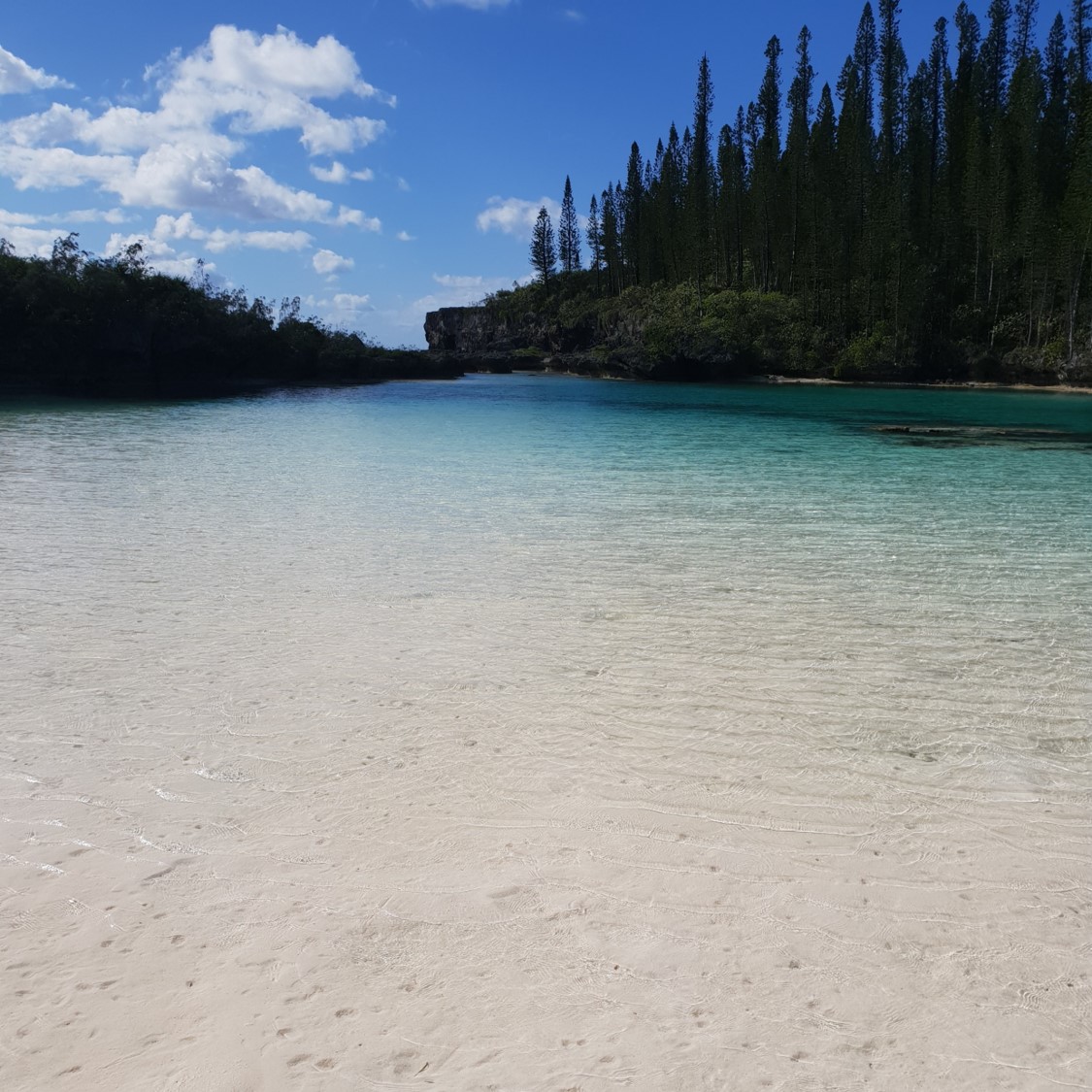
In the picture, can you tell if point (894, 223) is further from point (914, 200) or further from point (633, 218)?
point (633, 218)

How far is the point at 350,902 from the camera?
9.09 feet

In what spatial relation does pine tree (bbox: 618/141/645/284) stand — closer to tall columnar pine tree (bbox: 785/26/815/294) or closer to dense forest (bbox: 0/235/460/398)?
tall columnar pine tree (bbox: 785/26/815/294)

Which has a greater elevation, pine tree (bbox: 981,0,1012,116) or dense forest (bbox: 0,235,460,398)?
pine tree (bbox: 981,0,1012,116)

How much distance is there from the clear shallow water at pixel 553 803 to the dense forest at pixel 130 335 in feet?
114

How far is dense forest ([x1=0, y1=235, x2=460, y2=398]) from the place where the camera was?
38094 millimetres

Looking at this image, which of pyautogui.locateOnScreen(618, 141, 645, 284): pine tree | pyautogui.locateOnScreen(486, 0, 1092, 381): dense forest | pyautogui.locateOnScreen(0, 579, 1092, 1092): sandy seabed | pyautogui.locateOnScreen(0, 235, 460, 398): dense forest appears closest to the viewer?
pyautogui.locateOnScreen(0, 579, 1092, 1092): sandy seabed

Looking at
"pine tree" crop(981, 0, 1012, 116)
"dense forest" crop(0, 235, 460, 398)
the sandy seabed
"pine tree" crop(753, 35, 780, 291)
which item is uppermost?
"pine tree" crop(981, 0, 1012, 116)

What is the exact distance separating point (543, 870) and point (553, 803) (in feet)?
1.63

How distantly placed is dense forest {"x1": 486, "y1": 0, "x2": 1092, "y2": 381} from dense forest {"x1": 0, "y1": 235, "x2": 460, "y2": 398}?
26.1m

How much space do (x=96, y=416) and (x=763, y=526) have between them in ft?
75.4

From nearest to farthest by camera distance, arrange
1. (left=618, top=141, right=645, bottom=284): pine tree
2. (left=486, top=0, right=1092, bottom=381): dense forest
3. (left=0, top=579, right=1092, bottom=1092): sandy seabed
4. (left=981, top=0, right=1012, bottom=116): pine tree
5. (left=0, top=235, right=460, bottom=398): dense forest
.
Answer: (left=0, top=579, right=1092, bottom=1092): sandy seabed < (left=0, top=235, right=460, bottom=398): dense forest < (left=486, top=0, right=1092, bottom=381): dense forest < (left=981, top=0, right=1012, bottom=116): pine tree < (left=618, top=141, right=645, bottom=284): pine tree

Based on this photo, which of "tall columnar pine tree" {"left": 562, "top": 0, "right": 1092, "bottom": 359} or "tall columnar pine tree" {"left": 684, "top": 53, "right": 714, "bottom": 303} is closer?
"tall columnar pine tree" {"left": 562, "top": 0, "right": 1092, "bottom": 359}

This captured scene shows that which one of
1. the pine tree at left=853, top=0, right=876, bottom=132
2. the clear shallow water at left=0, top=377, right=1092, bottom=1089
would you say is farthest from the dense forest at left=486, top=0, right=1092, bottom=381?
the clear shallow water at left=0, top=377, right=1092, bottom=1089

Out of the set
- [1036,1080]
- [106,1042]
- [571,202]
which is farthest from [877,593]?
[571,202]
